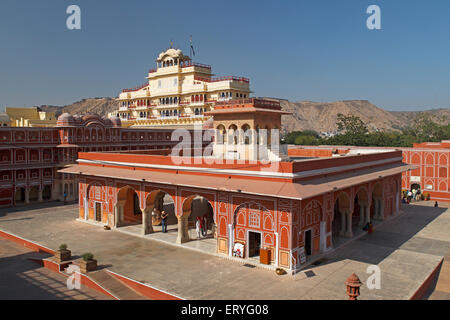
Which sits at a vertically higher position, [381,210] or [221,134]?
[221,134]

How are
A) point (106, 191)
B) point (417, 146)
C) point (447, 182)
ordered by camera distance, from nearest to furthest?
point (106, 191), point (447, 182), point (417, 146)

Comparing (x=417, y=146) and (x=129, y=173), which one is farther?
(x=417, y=146)

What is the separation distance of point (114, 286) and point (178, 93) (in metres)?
32.3

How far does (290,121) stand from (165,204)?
174 m

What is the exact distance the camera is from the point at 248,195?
58.2ft

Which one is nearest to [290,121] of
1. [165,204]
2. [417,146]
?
[417,146]

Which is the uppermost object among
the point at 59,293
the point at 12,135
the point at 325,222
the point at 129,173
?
the point at 12,135

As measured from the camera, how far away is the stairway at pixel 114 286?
47.6ft

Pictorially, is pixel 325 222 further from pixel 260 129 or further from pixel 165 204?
pixel 165 204

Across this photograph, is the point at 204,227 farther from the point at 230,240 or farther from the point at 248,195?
the point at 248,195

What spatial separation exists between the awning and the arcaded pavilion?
0.05 meters

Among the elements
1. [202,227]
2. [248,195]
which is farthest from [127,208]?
[248,195]

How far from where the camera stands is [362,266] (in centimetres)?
1711

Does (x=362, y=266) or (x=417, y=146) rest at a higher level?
(x=417, y=146)
